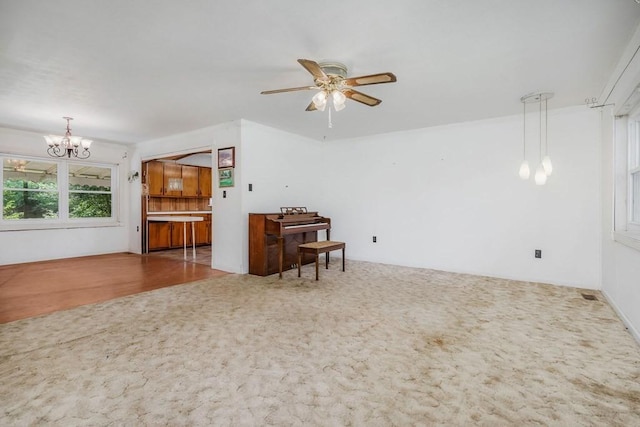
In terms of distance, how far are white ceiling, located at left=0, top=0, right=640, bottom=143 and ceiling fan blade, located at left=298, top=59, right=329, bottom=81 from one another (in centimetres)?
25

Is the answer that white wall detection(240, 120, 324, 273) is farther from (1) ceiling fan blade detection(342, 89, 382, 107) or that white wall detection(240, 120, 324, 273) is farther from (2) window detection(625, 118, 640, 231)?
→ (2) window detection(625, 118, 640, 231)

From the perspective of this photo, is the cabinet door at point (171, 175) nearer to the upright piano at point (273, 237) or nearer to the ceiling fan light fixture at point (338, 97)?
the upright piano at point (273, 237)

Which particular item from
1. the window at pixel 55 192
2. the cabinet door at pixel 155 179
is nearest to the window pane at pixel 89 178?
the window at pixel 55 192

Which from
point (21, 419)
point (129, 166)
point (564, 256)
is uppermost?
point (129, 166)

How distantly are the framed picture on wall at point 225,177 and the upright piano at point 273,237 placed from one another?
637 mm

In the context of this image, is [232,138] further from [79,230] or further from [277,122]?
[79,230]

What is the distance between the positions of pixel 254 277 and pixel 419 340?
2690 millimetres

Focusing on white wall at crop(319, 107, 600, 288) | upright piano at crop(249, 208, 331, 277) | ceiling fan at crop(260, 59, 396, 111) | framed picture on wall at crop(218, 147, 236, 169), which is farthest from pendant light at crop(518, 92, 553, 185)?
framed picture on wall at crop(218, 147, 236, 169)

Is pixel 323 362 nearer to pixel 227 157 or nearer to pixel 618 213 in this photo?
pixel 618 213

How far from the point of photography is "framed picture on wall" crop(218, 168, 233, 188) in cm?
480

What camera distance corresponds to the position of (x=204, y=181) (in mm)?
7965

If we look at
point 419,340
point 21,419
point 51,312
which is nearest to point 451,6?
point 419,340

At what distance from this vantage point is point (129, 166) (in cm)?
675

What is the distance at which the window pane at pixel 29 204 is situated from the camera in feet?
17.9
